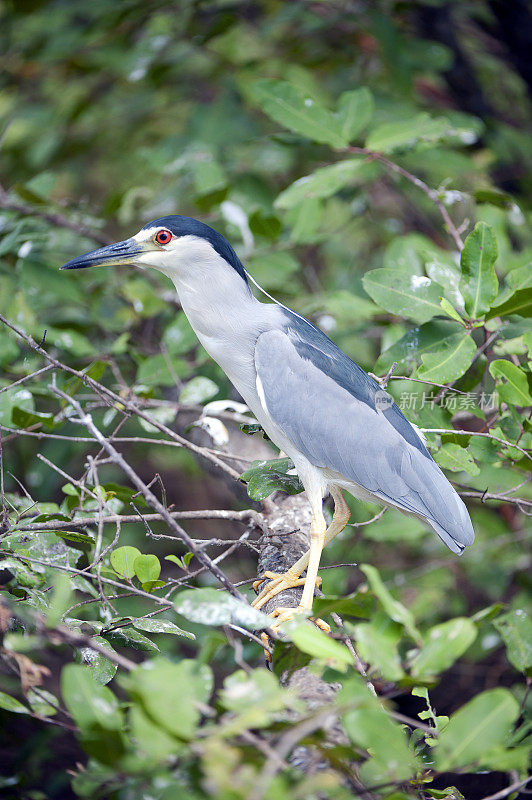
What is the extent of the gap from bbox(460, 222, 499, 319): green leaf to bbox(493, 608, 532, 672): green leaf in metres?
1.08

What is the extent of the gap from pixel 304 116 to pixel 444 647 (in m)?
2.68

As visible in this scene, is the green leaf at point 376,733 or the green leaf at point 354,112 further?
the green leaf at point 354,112

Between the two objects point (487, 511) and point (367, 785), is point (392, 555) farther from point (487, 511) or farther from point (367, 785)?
point (367, 785)

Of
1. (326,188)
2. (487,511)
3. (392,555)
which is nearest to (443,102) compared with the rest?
(326,188)

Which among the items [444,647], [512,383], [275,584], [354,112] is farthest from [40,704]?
[354,112]

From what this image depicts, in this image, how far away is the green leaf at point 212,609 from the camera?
141 centimetres

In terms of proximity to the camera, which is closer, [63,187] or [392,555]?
[392,555]

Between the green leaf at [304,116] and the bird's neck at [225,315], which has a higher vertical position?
the green leaf at [304,116]

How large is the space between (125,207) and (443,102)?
9.13 feet

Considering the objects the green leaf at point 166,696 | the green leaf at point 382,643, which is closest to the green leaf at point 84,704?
the green leaf at point 166,696

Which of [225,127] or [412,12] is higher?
[412,12]

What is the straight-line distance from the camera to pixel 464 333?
2.40 m

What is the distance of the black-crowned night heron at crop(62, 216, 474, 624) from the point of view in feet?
7.69

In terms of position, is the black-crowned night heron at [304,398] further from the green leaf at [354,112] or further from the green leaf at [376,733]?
the green leaf at [354,112]
